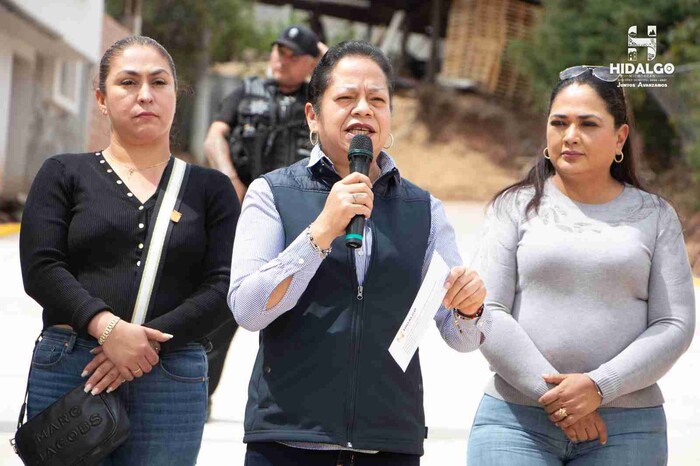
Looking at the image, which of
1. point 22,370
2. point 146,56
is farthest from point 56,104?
point 146,56

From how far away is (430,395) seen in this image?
691 cm

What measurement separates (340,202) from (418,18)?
30.1m

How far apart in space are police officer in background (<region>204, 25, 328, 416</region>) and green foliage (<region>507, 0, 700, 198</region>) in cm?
1187

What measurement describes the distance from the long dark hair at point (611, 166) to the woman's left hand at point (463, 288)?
754 millimetres

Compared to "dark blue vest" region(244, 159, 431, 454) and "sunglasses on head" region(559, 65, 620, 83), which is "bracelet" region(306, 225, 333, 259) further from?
"sunglasses on head" region(559, 65, 620, 83)

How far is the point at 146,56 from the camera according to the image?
3.42 metres

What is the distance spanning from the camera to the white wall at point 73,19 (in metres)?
18.4

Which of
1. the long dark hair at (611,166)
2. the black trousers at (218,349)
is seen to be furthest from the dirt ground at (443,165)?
the long dark hair at (611,166)

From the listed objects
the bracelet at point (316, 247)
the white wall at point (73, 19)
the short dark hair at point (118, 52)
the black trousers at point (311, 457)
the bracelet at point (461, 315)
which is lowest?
the black trousers at point (311, 457)

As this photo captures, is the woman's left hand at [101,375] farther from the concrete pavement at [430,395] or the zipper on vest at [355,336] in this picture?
the concrete pavement at [430,395]

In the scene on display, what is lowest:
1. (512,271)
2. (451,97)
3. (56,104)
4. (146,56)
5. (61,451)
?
(61,451)

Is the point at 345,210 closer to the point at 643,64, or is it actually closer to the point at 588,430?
the point at 588,430

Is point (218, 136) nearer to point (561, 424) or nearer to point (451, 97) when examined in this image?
point (561, 424)

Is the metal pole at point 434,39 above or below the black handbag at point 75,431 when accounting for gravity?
above
